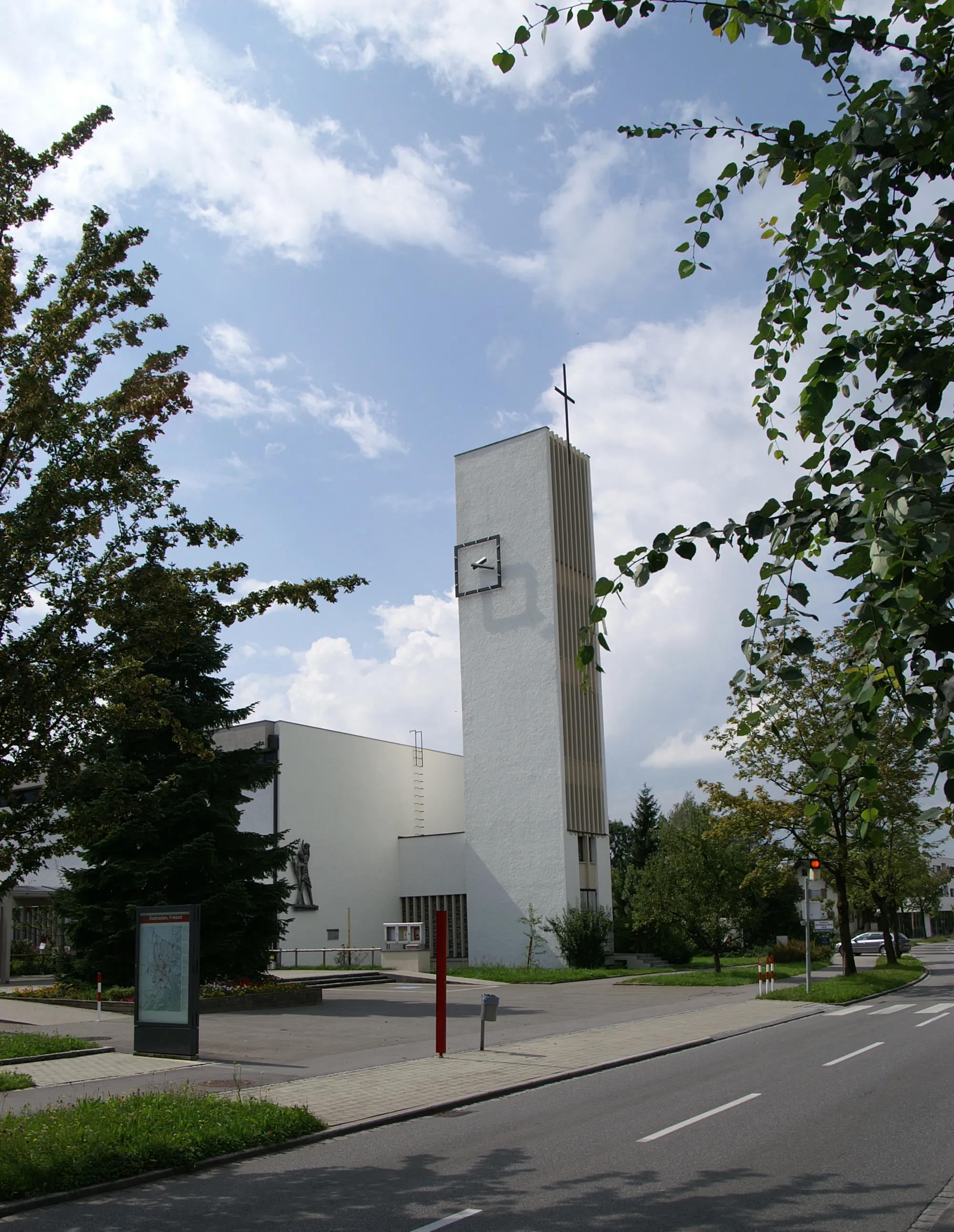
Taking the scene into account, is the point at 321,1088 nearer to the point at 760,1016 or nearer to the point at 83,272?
the point at 83,272

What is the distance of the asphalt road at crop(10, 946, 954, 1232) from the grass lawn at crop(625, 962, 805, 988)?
1938 cm

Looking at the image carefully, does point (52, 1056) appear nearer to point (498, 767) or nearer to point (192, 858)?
point (192, 858)

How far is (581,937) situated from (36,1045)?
83.3ft

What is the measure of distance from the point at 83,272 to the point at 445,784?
45.1 meters

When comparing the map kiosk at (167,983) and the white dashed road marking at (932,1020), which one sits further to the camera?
the white dashed road marking at (932,1020)

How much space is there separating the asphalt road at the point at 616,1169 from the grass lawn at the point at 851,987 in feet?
42.8

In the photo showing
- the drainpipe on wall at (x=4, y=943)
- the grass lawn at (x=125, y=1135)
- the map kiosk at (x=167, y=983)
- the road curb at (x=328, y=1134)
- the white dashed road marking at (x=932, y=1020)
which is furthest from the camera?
the drainpipe on wall at (x=4, y=943)

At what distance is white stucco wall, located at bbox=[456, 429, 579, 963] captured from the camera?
41.5m

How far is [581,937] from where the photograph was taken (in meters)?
39.3

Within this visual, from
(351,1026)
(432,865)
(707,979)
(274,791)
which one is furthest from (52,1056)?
(432,865)

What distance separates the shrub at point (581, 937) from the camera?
39.3 metres

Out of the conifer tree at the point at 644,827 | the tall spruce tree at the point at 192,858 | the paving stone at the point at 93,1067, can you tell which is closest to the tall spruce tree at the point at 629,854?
the conifer tree at the point at 644,827

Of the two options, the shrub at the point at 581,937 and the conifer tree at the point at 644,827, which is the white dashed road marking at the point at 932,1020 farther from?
the conifer tree at the point at 644,827

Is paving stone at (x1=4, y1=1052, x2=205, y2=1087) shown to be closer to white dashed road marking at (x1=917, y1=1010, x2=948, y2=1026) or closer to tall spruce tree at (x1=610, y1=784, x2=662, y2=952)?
white dashed road marking at (x1=917, y1=1010, x2=948, y2=1026)
